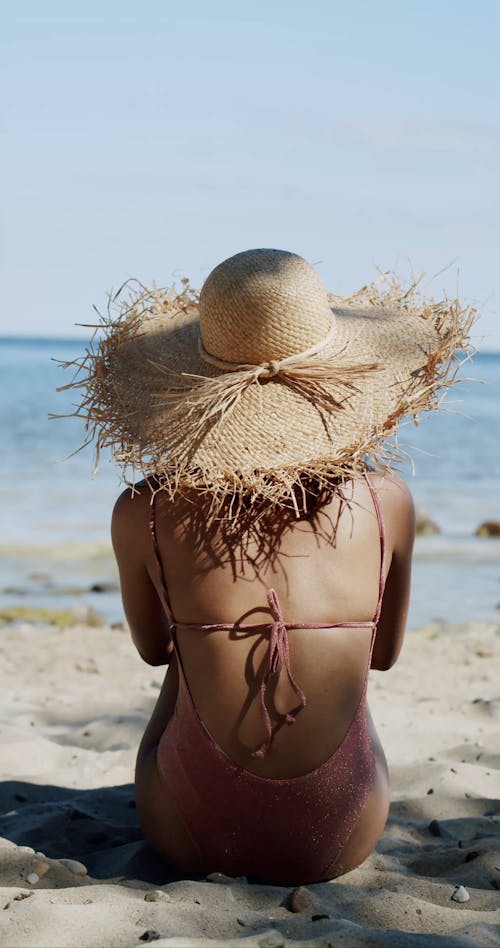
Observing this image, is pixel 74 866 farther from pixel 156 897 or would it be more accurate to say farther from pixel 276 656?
pixel 276 656

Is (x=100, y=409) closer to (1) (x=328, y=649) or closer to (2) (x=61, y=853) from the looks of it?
(1) (x=328, y=649)

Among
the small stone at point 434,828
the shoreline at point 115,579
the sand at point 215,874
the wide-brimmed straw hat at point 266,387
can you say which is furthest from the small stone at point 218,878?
the shoreline at point 115,579

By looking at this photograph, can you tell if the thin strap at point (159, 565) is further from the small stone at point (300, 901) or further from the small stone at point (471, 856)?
the small stone at point (471, 856)

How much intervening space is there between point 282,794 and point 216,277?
1230mm

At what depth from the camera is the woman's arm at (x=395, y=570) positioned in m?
2.55

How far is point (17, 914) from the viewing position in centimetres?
218

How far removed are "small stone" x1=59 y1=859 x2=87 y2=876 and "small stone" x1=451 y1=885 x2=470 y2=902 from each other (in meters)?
0.90

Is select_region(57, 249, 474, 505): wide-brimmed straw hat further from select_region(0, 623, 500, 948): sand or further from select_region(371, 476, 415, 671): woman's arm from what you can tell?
select_region(0, 623, 500, 948): sand

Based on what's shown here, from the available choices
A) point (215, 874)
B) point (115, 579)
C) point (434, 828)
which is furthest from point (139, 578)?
point (115, 579)

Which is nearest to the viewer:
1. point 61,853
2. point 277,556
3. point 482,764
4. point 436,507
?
point 277,556

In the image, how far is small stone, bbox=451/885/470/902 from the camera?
7.94 ft

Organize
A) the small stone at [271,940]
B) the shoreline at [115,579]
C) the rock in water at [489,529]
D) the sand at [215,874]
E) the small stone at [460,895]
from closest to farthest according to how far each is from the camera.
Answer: the small stone at [271,940], the sand at [215,874], the small stone at [460,895], the shoreline at [115,579], the rock in water at [489,529]

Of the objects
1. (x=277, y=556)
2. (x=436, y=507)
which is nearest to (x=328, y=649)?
(x=277, y=556)

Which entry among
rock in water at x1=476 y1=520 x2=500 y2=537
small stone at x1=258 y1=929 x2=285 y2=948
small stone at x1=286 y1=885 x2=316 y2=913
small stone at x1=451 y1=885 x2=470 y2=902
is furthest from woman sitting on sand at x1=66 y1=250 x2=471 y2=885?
rock in water at x1=476 y1=520 x2=500 y2=537
